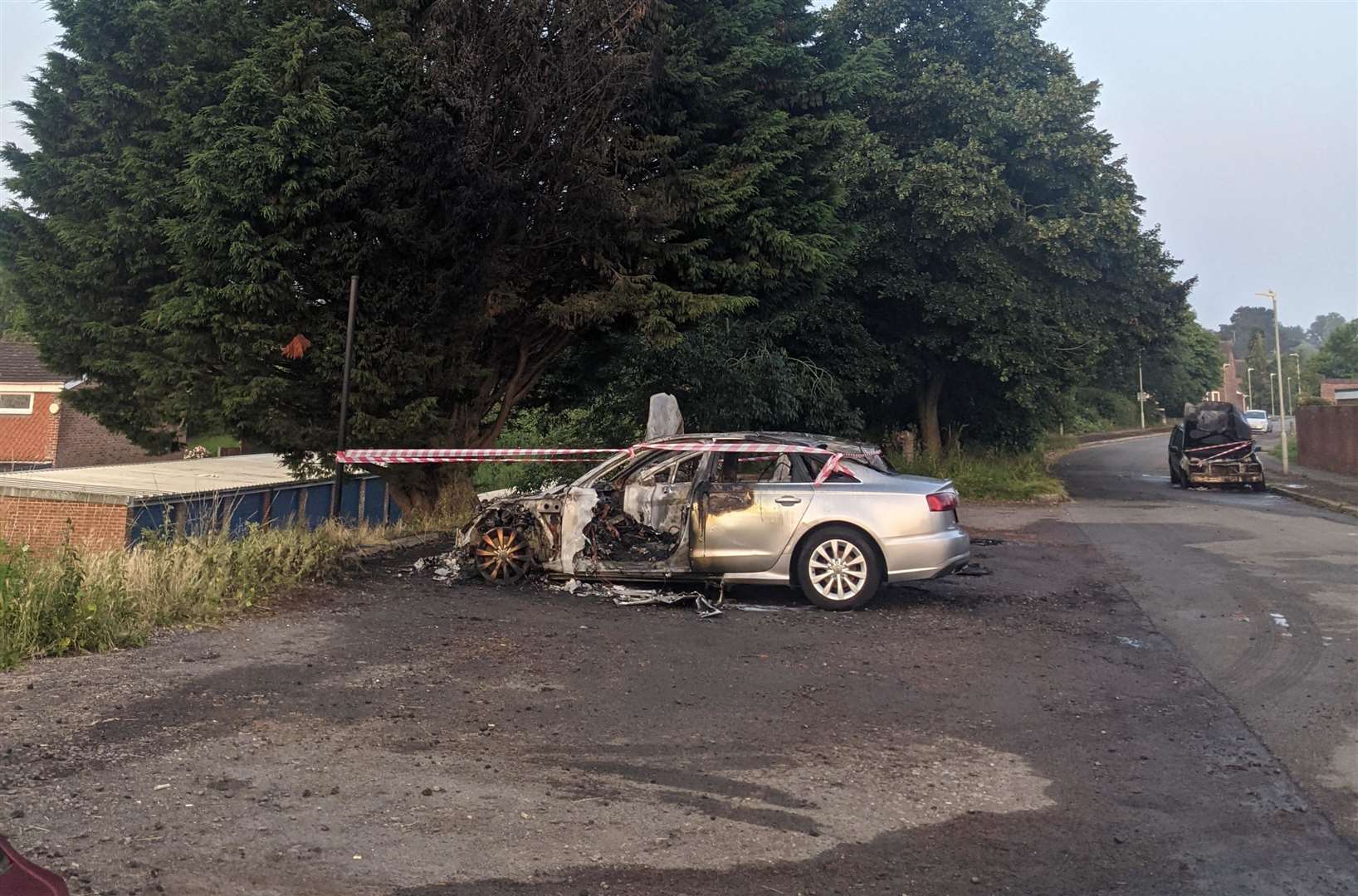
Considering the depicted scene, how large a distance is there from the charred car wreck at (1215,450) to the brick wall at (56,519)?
25420 mm

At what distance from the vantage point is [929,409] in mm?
30422

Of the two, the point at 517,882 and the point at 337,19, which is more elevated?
the point at 337,19

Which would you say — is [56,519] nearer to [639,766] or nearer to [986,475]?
[639,766]

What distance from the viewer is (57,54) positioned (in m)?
15.3

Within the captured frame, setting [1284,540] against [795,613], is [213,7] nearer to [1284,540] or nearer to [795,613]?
[795,613]

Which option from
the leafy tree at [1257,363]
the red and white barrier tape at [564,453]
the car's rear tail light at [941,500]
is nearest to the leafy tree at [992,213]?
the red and white barrier tape at [564,453]

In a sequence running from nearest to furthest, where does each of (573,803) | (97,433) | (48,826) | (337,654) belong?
(48,826)
(573,803)
(337,654)
(97,433)

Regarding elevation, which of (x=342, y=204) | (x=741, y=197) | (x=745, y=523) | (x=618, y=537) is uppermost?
(x=741, y=197)

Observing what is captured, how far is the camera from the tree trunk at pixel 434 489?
15.0m

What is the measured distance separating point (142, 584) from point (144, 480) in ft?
55.1

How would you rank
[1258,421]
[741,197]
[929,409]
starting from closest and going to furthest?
[741,197]
[929,409]
[1258,421]

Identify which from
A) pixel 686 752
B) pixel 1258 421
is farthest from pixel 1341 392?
pixel 686 752

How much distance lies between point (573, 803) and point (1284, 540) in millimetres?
14357

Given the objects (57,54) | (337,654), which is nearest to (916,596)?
(337,654)
